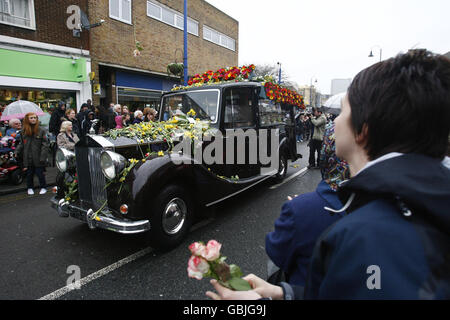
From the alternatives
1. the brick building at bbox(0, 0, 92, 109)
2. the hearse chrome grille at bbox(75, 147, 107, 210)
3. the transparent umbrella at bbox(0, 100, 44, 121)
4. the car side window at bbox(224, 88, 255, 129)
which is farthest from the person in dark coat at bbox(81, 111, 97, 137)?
the car side window at bbox(224, 88, 255, 129)

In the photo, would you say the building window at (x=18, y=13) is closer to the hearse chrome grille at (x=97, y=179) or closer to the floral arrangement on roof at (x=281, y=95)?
the hearse chrome grille at (x=97, y=179)

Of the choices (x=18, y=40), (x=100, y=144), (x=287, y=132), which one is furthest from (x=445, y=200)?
(x=18, y=40)

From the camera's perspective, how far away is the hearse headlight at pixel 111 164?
9.52 feet

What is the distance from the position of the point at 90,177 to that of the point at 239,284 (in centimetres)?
281

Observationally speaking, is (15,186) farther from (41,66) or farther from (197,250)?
(197,250)

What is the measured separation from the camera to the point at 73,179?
11.7 feet

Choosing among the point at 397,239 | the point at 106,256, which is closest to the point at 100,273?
the point at 106,256

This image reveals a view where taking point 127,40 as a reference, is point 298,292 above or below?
below

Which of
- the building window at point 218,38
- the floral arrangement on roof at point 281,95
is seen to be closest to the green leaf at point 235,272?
the floral arrangement on roof at point 281,95

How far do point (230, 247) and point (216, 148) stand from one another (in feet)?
5.13

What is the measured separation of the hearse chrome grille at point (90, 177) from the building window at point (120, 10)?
10.9 m

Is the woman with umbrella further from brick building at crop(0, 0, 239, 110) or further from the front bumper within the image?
brick building at crop(0, 0, 239, 110)

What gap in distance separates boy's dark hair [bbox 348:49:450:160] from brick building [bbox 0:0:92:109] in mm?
11232

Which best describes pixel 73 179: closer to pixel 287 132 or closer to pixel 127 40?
pixel 287 132
